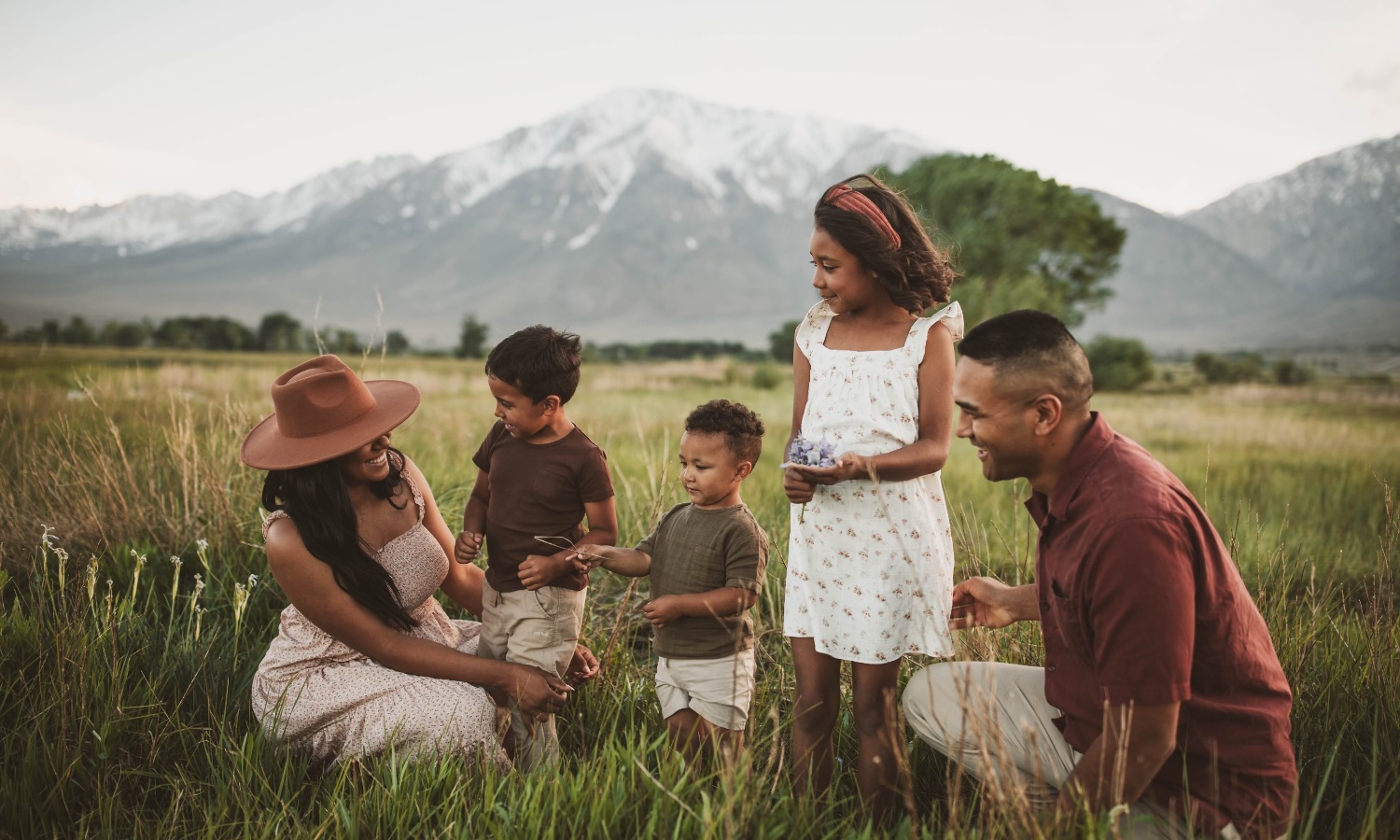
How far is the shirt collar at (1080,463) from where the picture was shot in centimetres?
208

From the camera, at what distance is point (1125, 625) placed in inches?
72.1

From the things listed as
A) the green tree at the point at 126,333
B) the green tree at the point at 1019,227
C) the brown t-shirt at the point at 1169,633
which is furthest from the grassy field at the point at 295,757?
the green tree at the point at 126,333

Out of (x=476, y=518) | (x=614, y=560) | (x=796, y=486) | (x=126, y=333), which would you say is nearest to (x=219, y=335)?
(x=126, y=333)

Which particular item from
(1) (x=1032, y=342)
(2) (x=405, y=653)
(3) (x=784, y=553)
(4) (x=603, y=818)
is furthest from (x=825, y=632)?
(3) (x=784, y=553)

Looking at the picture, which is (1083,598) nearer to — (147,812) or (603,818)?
(603,818)

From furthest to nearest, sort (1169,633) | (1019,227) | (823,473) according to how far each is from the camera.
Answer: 1. (1019,227)
2. (823,473)
3. (1169,633)

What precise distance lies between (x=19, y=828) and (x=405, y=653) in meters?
1.14

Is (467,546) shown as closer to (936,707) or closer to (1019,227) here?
(936,707)

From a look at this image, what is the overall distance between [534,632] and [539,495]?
1.75 ft

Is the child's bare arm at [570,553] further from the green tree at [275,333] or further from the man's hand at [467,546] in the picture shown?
the green tree at [275,333]

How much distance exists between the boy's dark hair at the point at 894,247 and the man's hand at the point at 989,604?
3.22ft

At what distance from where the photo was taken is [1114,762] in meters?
1.88

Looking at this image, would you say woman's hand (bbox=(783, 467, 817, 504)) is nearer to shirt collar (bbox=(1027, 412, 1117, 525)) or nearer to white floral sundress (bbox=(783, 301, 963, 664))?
white floral sundress (bbox=(783, 301, 963, 664))

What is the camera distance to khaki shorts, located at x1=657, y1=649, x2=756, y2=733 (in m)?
2.84
